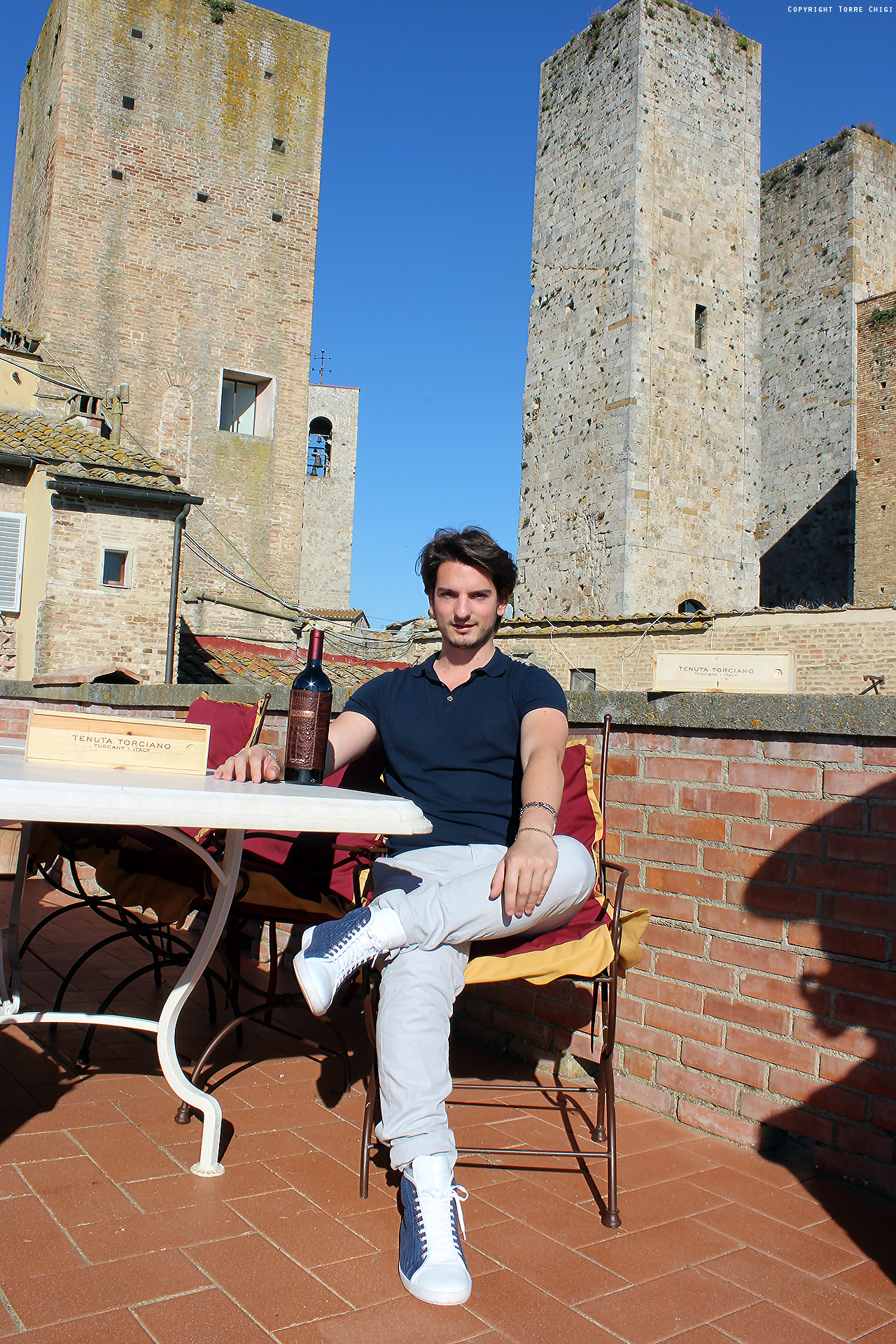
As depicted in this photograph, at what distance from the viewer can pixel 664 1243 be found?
2.13m

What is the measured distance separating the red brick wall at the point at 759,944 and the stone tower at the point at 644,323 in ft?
50.1

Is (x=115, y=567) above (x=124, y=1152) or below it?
above

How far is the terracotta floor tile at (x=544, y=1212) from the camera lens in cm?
215

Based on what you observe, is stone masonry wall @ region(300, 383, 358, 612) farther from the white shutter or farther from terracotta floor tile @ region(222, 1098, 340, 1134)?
terracotta floor tile @ region(222, 1098, 340, 1134)

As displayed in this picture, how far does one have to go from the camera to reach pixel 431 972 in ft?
6.94

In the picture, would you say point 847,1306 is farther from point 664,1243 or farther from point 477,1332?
point 477,1332

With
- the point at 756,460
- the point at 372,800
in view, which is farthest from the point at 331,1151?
the point at 756,460

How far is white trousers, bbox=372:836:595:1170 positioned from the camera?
2.01 metres

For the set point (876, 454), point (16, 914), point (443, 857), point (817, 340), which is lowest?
point (16, 914)

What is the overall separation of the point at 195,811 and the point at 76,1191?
96 cm

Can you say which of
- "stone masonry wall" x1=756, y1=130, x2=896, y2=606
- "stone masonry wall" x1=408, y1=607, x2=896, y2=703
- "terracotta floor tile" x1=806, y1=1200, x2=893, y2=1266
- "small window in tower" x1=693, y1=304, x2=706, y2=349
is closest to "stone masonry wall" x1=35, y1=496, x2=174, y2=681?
"stone masonry wall" x1=408, y1=607, x2=896, y2=703

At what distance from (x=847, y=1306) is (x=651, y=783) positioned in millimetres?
1468

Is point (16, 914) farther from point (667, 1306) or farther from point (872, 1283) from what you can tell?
point (872, 1283)

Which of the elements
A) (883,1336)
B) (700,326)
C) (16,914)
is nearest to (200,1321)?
(883,1336)
